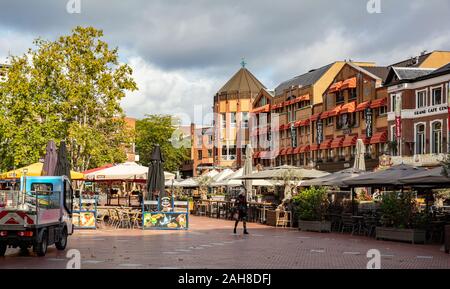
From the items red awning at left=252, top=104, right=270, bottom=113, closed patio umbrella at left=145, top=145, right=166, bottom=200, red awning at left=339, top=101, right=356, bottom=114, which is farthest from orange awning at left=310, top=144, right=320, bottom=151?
closed patio umbrella at left=145, top=145, right=166, bottom=200

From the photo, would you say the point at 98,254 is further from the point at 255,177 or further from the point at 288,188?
the point at 255,177

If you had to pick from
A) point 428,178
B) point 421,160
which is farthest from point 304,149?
point 428,178

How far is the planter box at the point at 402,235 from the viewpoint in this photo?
2177cm

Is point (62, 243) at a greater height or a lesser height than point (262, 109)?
lesser

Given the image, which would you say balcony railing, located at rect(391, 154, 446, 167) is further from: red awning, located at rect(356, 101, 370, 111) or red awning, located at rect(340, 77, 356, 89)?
red awning, located at rect(340, 77, 356, 89)

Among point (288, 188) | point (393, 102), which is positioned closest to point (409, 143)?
point (393, 102)

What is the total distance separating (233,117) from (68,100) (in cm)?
4603

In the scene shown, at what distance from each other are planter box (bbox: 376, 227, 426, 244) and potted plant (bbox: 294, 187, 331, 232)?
13.1 ft

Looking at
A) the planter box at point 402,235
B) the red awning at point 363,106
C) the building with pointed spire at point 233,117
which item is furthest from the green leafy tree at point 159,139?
the planter box at point 402,235

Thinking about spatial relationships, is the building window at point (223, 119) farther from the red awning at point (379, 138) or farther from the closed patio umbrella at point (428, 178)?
the closed patio umbrella at point (428, 178)

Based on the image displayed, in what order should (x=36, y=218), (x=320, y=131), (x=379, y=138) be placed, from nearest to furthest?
(x=36, y=218)
(x=379, y=138)
(x=320, y=131)

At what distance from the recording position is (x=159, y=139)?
9556 cm

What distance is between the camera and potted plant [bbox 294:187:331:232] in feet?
Answer: 89.1

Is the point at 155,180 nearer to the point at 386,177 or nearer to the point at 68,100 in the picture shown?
the point at 386,177
